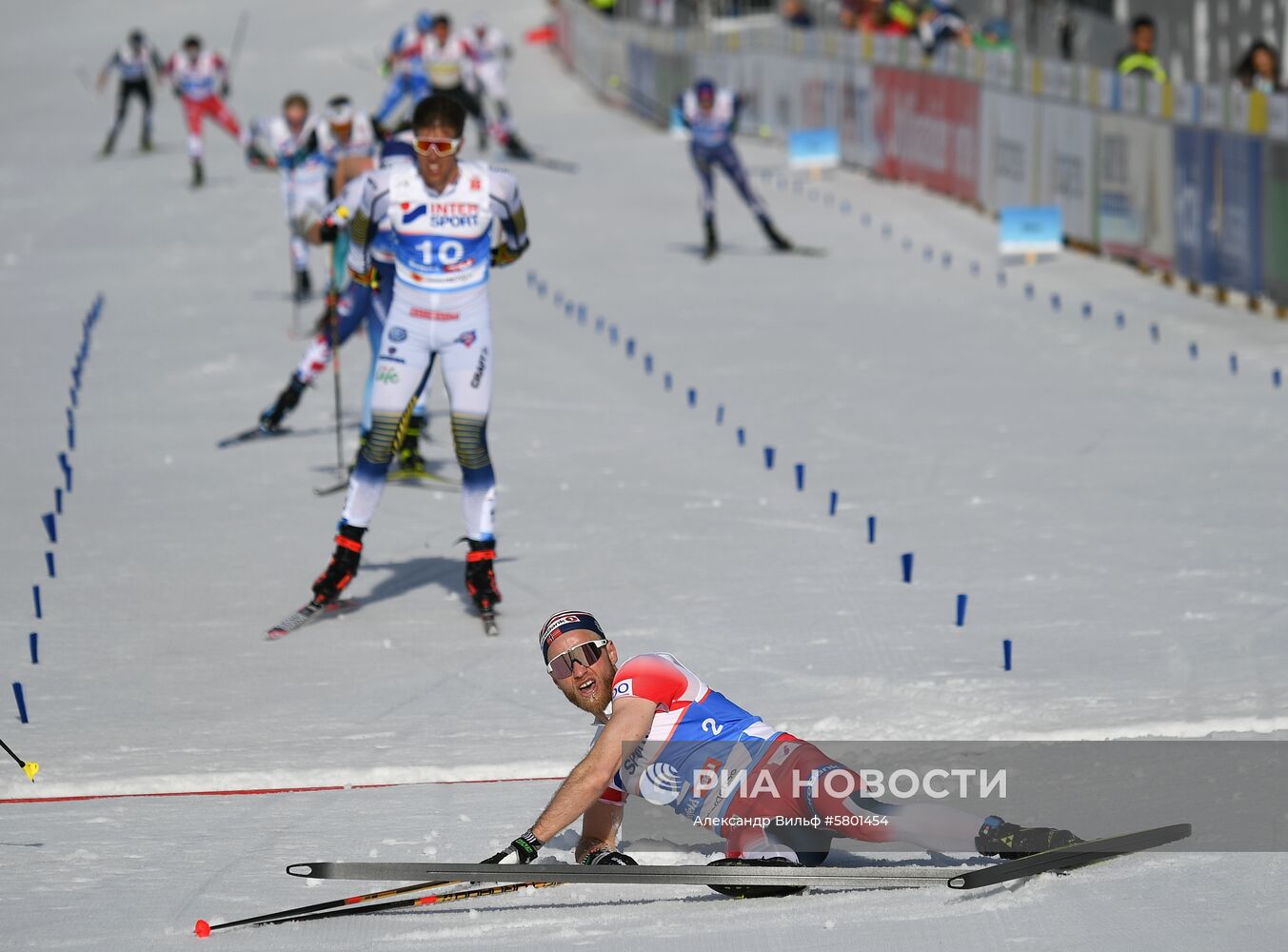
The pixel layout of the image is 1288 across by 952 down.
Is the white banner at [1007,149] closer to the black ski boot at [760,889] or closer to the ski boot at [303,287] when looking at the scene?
the ski boot at [303,287]

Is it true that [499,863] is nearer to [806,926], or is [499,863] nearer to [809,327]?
[806,926]

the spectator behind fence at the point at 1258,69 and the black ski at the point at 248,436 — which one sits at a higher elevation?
the spectator behind fence at the point at 1258,69

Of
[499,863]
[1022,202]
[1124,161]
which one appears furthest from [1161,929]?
[1022,202]

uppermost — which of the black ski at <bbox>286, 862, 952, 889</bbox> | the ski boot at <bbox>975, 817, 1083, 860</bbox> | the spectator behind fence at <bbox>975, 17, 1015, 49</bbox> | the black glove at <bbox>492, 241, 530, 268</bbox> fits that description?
the spectator behind fence at <bbox>975, 17, 1015, 49</bbox>

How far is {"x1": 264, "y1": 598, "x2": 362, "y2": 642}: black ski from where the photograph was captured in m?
9.16

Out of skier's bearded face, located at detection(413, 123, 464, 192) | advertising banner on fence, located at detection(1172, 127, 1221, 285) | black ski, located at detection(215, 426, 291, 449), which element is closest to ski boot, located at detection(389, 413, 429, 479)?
black ski, located at detection(215, 426, 291, 449)

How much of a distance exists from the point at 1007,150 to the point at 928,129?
9.23 ft

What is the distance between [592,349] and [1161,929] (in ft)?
37.9

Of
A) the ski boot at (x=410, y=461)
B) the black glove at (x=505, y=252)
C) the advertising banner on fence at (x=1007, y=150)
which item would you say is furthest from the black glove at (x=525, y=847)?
the advertising banner on fence at (x=1007, y=150)

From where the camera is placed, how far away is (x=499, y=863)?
19.1 ft

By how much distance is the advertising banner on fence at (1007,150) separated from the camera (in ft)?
69.9

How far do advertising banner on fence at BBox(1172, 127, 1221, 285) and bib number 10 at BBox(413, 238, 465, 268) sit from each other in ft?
31.8

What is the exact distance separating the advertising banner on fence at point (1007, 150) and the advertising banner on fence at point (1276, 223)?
513 cm

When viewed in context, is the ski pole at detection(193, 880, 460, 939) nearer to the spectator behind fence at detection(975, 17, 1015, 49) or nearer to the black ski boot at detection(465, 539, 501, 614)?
the black ski boot at detection(465, 539, 501, 614)
